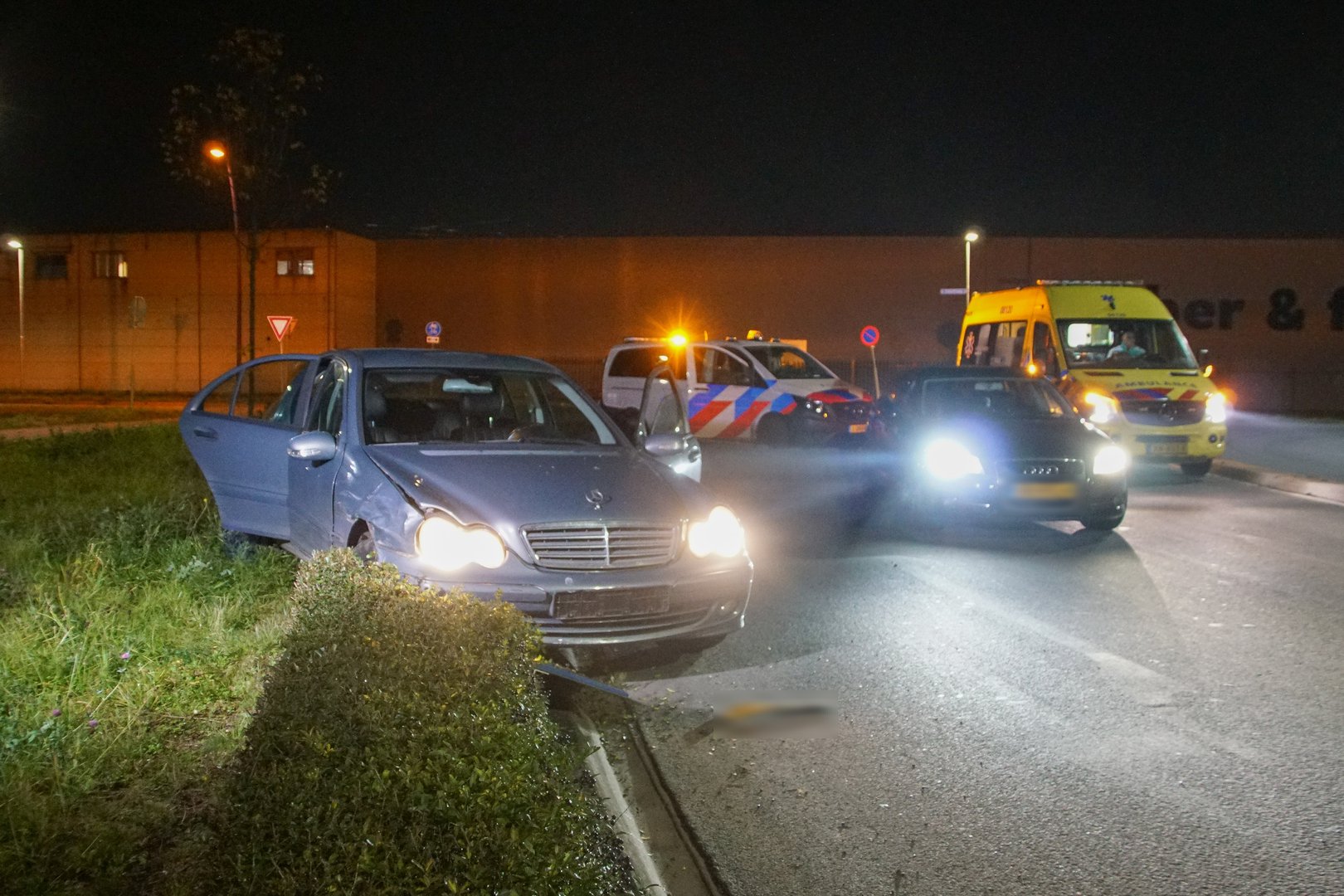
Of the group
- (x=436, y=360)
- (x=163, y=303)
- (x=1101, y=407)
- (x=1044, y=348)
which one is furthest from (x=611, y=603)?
(x=163, y=303)

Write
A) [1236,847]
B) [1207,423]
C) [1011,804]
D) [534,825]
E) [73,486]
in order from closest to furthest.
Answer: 1. [534,825]
2. [1236,847]
3. [1011,804]
4. [73,486]
5. [1207,423]

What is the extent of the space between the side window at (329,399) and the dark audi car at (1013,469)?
501 cm

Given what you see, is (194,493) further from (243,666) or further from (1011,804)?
(1011,804)

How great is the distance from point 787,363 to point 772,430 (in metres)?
1.27

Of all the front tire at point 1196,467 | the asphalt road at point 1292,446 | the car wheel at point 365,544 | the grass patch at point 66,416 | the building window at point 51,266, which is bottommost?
the grass patch at point 66,416

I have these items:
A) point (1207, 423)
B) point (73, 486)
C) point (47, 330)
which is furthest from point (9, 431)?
point (47, 330)

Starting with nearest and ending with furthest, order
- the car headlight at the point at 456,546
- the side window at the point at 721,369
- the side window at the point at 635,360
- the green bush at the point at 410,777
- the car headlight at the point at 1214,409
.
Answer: the green bush at the point at 410,777, the car headlight at the point at 456,546, the car headlight at the point at 1214,409, the side window at the point at 721,369, the side window at the point at 635,360

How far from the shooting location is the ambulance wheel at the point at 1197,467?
1603cm

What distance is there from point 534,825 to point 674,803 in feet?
4.53

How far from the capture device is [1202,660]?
663 cm

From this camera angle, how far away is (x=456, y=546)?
5.76m

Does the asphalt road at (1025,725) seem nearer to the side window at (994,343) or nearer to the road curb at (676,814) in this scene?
the road curb at (676,814)

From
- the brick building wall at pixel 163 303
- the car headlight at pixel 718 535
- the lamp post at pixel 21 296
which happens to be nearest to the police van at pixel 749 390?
the car headlight at pixel 718 535

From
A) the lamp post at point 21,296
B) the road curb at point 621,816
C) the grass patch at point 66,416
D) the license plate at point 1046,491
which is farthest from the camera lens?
the lamp post at point 21,296
